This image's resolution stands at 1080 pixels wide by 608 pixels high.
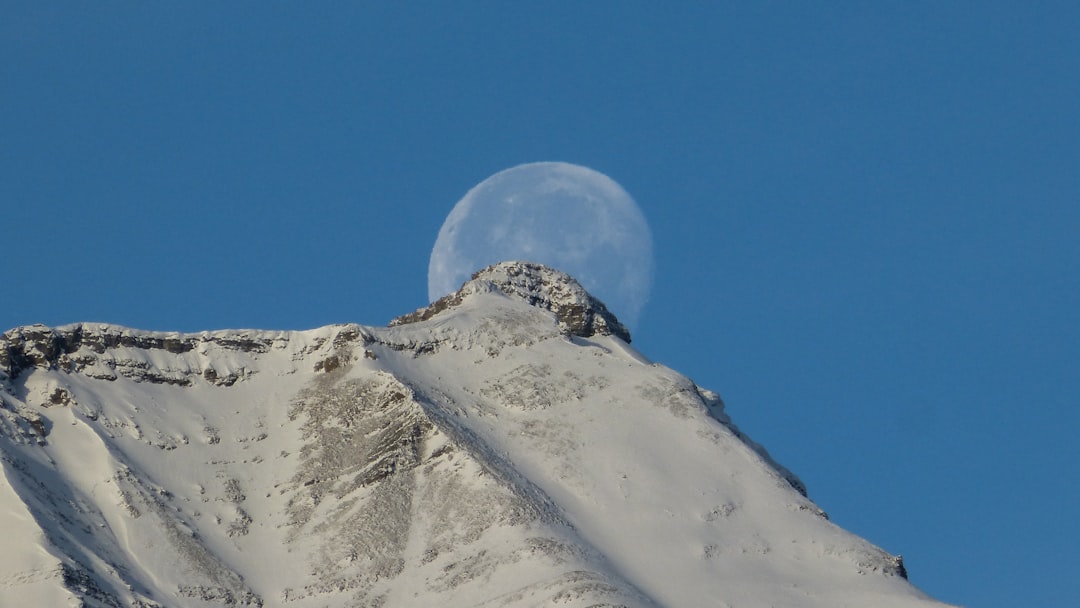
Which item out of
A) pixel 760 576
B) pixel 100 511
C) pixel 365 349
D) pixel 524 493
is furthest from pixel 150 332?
pixel 760 576

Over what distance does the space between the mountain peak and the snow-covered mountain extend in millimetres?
4372

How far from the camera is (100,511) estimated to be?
14400cm

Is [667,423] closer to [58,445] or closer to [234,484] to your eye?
[234,484]

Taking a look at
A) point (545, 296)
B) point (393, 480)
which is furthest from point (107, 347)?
point (545, 296)

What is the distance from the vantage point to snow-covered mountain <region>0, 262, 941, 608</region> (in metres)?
137

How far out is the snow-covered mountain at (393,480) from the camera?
137 m

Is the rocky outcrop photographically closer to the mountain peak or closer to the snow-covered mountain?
the snow-covered mountain

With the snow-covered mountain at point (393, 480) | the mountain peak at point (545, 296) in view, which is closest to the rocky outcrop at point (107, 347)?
the snow-covered mountain at point (393, 480)

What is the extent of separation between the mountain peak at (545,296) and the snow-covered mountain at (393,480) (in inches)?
172

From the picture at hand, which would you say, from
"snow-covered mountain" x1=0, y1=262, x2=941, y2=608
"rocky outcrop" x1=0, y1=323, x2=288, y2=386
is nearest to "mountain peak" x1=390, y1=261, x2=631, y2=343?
"snow-covered mountain" x1=0, y1=262, x2=941, y2=608

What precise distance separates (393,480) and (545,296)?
145 feet

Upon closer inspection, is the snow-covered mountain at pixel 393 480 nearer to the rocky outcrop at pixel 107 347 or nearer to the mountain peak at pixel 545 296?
the rocky outcrop at pixel 107 347

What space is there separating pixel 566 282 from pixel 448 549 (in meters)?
56.5

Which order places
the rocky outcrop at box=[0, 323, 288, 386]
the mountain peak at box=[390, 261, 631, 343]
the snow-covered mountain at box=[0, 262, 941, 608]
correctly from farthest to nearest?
1. the mountain peak at box=[390, 261, 631, 343]
2. the rocky outcrop at box=[0, 323, 288, 386]
3. the snow-covered mountain at box=[0, 262, 941, 608]
